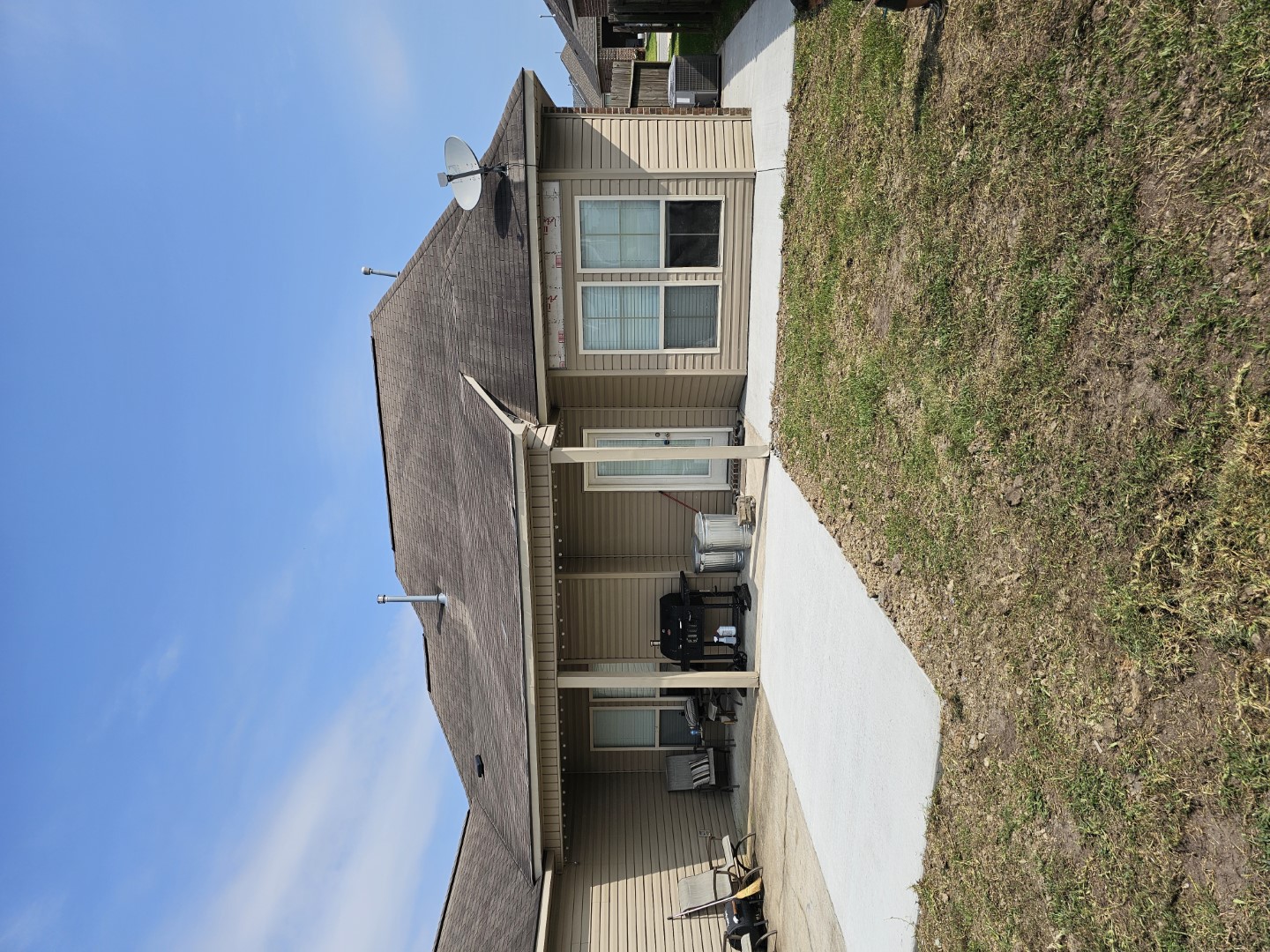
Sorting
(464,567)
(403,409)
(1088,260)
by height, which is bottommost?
(464,567)

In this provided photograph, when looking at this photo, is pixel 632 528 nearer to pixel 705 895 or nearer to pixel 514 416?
pixel 514 416

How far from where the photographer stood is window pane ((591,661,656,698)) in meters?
13.6

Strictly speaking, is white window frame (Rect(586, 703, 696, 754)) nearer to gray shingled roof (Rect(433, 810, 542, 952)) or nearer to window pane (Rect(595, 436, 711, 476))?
gray shingled roof (Rect(433, 810, 542, 952))

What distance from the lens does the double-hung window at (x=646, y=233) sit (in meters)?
11.3

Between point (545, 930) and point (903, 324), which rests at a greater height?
point (903, 324)

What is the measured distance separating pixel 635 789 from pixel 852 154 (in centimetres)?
1165

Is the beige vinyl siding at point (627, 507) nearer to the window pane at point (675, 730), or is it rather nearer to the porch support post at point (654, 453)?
the porch support post at point (654, 453)

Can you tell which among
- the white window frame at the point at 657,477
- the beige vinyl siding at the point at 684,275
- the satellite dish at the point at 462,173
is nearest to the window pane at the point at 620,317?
the beige vinyl siding at the point at 684,275

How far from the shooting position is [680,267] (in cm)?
1158

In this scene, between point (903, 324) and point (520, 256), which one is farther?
point (520, 256)

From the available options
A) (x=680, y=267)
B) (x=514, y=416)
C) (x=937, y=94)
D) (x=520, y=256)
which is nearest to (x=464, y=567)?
(x=514, y=416)

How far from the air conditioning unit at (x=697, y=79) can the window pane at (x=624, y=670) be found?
40.9 feet

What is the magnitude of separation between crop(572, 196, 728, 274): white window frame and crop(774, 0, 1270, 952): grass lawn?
4762mm

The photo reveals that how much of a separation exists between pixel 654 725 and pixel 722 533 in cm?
456
